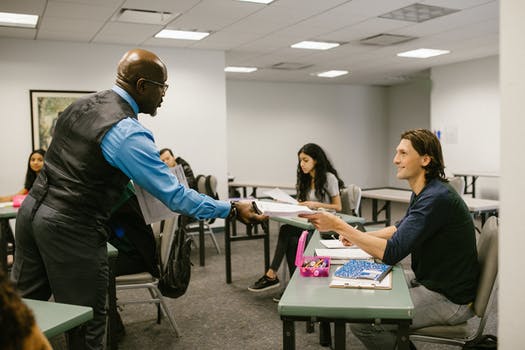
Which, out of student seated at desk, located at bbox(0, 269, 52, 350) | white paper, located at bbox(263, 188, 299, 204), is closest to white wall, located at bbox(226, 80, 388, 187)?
white paper, located at bbox(263, 188, 299, 204)

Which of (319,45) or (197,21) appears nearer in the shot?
(197,21)

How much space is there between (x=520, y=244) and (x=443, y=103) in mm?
7794

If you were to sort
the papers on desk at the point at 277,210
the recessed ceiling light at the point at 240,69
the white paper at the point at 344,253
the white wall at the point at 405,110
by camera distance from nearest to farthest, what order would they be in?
the papers on desk at the point at 277,210 < the white paper at the point at 344,253 < the recessed ceiling light at the point at 240,69 < the white wall at the point at 405,110

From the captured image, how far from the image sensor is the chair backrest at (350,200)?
14.5 ft

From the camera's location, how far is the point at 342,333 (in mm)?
1651

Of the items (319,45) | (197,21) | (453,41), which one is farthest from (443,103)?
(197,21)

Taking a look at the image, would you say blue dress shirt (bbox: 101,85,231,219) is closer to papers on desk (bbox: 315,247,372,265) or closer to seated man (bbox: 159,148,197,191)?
papers on desk (bbox: 315,247,372,265)

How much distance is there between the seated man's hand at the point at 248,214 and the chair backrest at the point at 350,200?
249 cm

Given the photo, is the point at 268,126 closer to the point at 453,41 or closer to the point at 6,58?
the point at 453,41

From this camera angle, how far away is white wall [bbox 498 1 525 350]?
146 centimetres

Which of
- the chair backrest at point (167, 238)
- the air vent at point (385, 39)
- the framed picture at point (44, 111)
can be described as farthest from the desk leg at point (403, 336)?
the framed picture at point (44, 111)

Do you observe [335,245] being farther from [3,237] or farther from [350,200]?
[3,237]

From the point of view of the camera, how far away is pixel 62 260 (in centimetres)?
180

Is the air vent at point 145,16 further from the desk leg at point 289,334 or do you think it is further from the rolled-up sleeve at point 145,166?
the desk leg at point 289,334
